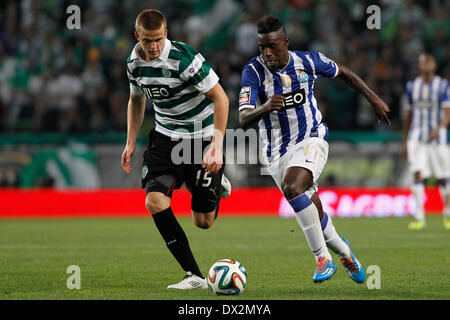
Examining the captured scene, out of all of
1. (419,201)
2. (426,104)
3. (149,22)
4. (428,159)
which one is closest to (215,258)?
(149,22)

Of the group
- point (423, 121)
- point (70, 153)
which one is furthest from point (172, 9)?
point (423, 121)

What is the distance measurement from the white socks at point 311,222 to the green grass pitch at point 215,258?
298 mm

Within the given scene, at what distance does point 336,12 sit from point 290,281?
528 inches

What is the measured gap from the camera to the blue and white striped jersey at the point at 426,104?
13.0 meters

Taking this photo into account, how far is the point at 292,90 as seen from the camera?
691 centimetres

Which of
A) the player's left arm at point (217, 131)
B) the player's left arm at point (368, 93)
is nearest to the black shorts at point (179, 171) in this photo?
the player's left arm at point (217, 131)

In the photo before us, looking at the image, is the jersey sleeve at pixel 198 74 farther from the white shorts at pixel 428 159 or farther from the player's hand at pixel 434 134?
the white shorts at pixel 428 159

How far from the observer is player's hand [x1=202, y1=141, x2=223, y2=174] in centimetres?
602

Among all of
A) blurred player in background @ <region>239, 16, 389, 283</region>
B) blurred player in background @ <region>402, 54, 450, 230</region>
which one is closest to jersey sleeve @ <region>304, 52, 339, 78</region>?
blurred player in background @ <region>239, 16, 389, 283</region>

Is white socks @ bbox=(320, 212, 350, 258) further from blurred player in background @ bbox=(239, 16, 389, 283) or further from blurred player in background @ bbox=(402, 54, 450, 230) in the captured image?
blurred player in background @ bbox=(402, 54, 450, 230)

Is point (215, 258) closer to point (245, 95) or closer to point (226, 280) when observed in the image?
point (245, 95)

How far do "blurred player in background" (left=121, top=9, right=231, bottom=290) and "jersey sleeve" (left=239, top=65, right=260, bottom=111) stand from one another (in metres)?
0.26

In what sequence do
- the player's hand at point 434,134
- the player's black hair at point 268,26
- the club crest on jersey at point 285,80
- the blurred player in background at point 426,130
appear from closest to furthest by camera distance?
the player's black hair at point 268,26
the club crest on jersey at point 285,80
the blurred player in background at point 426,130
the player's hand at point 434,134

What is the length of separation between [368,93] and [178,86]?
5.17 ft
